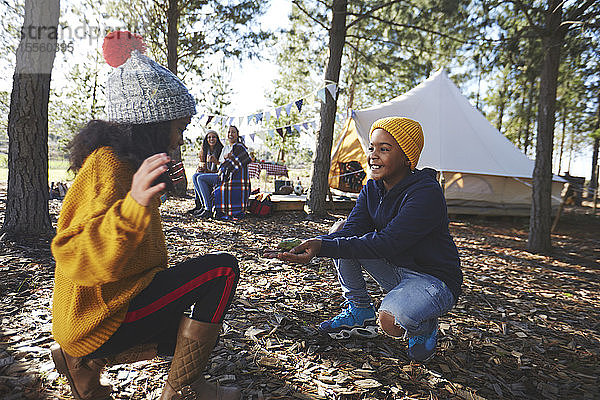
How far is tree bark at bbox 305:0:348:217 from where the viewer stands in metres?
6.87

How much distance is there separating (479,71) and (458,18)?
1190 millimetres

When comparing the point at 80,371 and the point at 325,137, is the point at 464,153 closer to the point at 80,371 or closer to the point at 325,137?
the point at 325,137

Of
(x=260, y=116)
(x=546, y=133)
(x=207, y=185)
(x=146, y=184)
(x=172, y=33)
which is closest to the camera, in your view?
(x=146, y=184)

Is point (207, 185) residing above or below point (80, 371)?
above

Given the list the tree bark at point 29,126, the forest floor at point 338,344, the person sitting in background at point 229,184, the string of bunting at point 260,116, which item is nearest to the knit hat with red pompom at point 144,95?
the forest floor at point 338,344

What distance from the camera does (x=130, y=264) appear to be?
1320 millimetres

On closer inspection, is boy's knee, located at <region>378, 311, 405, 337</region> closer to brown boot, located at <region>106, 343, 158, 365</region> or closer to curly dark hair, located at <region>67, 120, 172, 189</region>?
brown boot, located at <region>106, 343, 158, 365</region>

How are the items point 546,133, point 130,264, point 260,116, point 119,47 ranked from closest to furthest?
point 130,264 < point 119,47 < point 546,133 < point 260,116

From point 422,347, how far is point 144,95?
1.76 meters

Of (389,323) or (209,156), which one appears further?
(209,156)

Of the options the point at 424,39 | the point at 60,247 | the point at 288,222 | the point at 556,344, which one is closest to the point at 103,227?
the point at 60,247

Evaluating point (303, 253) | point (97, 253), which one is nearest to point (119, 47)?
point (97, 253)

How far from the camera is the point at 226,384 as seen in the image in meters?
1.74

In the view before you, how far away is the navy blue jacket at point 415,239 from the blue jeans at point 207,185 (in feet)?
15.5
